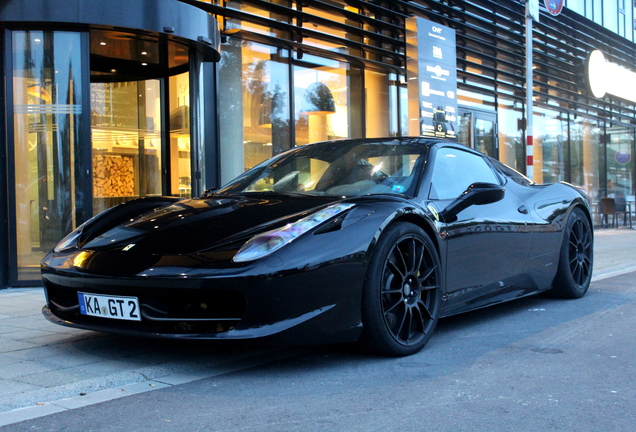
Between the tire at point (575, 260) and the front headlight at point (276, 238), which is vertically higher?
the front headlight at point (276, 238)

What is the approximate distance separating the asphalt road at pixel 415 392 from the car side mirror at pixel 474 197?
0.83m

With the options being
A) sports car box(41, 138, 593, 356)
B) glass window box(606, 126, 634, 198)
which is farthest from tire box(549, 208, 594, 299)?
glass window box(606, 126, 634, 198)

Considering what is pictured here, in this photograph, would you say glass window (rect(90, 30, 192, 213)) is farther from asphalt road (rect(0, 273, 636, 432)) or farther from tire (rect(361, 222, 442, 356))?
asphalt road (rect(0, 273, 636, 432))

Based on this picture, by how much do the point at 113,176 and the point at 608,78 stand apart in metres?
16.2

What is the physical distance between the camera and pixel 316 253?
11.2ft

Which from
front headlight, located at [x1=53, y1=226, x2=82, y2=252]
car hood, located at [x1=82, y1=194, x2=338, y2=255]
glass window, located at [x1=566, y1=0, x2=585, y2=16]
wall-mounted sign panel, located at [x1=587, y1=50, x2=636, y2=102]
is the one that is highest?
glass window, located at [x1=566, y1=0, x2=585, y2=16]

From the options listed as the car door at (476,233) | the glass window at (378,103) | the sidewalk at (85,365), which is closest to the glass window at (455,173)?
the car door at (476,233)

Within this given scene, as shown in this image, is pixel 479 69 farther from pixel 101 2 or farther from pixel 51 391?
pixel 51 391

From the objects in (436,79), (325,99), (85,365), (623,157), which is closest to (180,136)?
(325,99)

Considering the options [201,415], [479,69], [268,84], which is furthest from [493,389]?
[479,69]

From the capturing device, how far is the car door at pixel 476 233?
4.34 m

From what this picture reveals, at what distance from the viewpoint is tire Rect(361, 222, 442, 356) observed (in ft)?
12.0

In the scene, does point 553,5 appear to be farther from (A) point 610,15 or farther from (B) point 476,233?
(B) point 476,233

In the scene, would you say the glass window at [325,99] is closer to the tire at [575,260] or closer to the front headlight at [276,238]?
the tire at [575,260]
